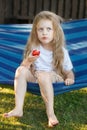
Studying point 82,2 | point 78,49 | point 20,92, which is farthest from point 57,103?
point 82,2

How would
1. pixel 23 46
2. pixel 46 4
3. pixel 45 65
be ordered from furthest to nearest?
pixel 46 4 < pixel 23 46 < pixel 45 65

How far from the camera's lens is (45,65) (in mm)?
3932

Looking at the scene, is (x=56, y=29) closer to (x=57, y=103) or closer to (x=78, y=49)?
(x=78, y=49)

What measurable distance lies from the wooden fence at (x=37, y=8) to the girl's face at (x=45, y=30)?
172 inches

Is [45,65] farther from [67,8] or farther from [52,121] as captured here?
[67,8]

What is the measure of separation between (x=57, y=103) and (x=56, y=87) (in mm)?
868

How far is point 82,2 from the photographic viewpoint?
820cm

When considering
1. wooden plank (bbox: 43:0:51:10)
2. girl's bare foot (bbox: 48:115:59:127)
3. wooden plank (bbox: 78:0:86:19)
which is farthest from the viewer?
wooden plank (bbox: 43:0:51:10)

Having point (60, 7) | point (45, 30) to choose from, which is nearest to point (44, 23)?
point (45, 30)

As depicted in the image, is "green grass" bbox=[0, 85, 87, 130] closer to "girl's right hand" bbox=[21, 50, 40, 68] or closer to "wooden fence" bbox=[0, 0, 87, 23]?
"girl's right hand" bbox=[21, 50, 40, 68]

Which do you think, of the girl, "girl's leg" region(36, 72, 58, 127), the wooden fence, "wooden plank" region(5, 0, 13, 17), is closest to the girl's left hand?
the girl

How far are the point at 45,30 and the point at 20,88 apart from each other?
0.58m

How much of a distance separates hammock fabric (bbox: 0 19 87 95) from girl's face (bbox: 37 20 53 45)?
51 cm

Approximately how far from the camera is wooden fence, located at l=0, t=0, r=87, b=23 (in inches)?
→ 324
